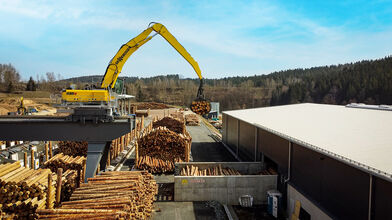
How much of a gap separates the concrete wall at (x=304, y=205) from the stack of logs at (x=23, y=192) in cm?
1118

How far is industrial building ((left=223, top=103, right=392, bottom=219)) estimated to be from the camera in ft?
25.7

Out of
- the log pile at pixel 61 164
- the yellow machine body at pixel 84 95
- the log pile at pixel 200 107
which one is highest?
the yellow machine body at pixel 84 95

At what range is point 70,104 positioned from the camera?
1316 cm

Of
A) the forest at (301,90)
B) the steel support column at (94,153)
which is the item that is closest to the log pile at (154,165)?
the steel support column at (94,153)

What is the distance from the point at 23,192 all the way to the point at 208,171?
989 cm

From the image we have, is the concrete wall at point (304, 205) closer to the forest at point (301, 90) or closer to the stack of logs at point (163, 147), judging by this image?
the stack of logs at point (163, 147)

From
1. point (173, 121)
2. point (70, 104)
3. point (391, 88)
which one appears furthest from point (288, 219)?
point (391, 88)

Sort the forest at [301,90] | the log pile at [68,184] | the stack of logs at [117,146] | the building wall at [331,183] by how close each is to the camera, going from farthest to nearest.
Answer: the forest at [301,90] → the stack of logs at [117,146] → the log pile at [68,184] → the building wall at [331,183]

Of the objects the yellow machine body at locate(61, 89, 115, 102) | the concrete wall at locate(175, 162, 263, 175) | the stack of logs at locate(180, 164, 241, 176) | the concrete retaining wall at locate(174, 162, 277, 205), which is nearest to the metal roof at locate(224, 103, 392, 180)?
the concrete wall at locate(175, 162, 263, 175)

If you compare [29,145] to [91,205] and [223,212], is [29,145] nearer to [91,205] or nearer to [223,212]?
[91,205]

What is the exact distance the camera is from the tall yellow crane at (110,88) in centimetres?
1309

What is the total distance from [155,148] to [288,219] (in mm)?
10902

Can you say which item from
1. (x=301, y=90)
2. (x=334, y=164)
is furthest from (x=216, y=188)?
(x=301, y=90)

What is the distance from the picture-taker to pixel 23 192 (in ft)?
35.2
